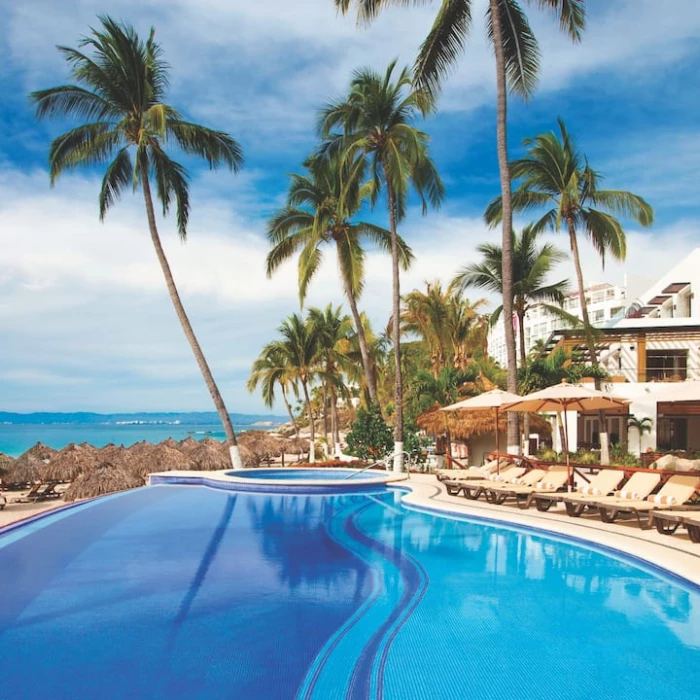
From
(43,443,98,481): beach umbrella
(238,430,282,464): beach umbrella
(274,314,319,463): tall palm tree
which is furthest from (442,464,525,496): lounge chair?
(238,430,282,464): beach umbrella

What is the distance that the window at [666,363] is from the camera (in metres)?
26.2

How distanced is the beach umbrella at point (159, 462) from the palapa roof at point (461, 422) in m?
8.90

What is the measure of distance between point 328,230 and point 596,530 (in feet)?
48.7

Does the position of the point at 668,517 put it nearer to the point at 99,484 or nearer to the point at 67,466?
the point at 99,484

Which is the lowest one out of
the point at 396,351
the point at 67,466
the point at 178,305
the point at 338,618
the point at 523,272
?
the point at 338,618

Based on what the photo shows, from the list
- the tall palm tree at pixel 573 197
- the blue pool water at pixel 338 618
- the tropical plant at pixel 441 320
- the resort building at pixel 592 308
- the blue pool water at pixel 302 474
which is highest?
the resort building at pixel 592 308

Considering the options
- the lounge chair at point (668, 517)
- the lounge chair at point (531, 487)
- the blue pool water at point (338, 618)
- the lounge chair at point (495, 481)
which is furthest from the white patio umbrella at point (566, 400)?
the blue pool water at point (338, 618)

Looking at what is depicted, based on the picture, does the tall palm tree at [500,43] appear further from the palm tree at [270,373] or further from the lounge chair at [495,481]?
the palm tree at [270,373]

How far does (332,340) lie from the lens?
3194 cm

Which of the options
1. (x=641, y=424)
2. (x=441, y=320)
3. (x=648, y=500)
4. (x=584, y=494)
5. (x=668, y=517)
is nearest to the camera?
(x=668, y=517)

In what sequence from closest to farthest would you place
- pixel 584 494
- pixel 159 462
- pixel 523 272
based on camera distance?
pixel 584 494
pixel 159 462
pixel 523 272

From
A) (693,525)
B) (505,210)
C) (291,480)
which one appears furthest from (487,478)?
(505,210)

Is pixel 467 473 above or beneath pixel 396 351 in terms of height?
beneath

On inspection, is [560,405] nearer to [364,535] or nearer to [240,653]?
[364,535]
